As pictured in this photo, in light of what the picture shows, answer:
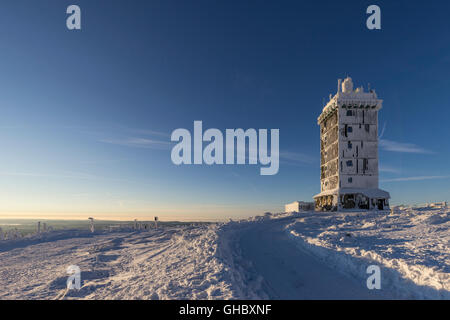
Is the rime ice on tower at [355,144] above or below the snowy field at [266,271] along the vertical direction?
above

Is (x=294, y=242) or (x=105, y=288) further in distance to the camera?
(x=294, y=242)

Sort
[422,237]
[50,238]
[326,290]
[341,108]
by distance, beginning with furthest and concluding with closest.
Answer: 1. [341,108]
2. [50,238]
3. [422,237]
4. [326,290]

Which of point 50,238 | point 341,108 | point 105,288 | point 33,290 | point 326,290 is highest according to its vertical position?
point 341,108

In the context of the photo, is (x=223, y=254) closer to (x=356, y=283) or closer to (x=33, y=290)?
(x=356, y=283)

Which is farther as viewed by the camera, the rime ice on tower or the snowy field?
the rime ice on tower

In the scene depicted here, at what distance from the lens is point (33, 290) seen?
11203mm

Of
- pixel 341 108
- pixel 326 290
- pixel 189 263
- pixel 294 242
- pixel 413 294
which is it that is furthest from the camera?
pixel 341 108

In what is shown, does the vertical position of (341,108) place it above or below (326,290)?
above

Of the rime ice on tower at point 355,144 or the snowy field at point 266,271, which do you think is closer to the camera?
the snowy field at point 266,271

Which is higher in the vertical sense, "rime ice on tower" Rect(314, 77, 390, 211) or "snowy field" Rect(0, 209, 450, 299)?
"rime ice on tower" Rect(314, 77, 390, 211)

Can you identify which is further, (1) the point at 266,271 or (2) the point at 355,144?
(2) the point at 355,144

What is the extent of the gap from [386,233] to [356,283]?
9.52 metres

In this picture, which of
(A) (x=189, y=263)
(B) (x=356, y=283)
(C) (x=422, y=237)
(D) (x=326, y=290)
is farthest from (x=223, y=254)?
(C) (x=422, y=237)

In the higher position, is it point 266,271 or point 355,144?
point 355,144
